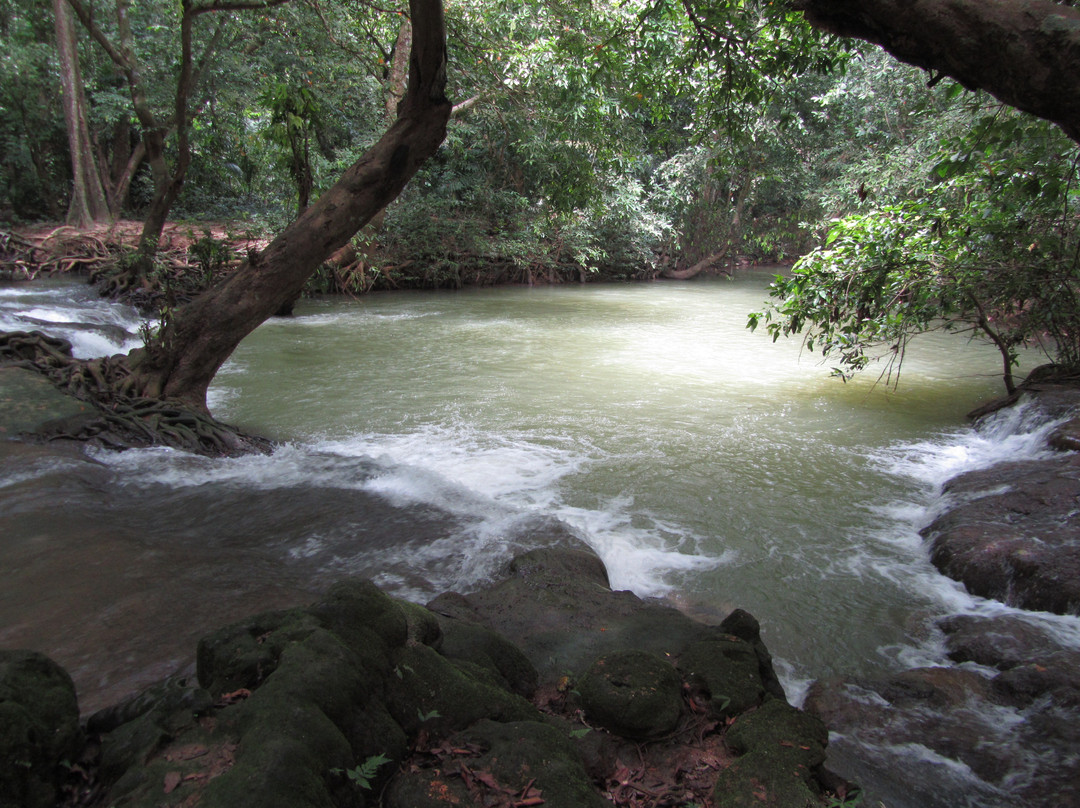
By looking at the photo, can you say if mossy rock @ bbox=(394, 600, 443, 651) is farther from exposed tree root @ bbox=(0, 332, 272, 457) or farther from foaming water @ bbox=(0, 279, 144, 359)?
foaming water @ bbox=(0, 279, 144, 359)

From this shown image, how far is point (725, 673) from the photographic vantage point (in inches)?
102

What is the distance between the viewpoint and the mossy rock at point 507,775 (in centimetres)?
174

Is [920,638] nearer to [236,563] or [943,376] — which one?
[236,563]

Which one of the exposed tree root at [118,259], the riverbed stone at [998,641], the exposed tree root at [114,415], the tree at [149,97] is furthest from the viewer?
the exposed tree root at [118,259]

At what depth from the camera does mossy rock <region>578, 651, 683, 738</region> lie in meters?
2.30

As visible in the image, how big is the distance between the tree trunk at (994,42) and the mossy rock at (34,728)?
2.96m

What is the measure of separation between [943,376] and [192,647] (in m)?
10.4

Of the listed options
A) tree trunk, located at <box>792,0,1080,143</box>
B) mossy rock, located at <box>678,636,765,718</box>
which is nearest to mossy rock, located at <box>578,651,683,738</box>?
mossy rock, located at <box>678,636,765,718</box>

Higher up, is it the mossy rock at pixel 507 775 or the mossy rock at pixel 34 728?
the mossy rock at pixel 34 728

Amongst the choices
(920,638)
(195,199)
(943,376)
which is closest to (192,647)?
(920,638)

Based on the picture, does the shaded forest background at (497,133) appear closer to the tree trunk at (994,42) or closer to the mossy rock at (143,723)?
the tree trunk at (994,42)

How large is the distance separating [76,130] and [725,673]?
18.5 meters

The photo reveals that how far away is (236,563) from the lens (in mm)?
3699

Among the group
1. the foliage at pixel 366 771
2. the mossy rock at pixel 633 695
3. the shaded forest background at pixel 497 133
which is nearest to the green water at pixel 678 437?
the mossy rock at pixel 633 695
